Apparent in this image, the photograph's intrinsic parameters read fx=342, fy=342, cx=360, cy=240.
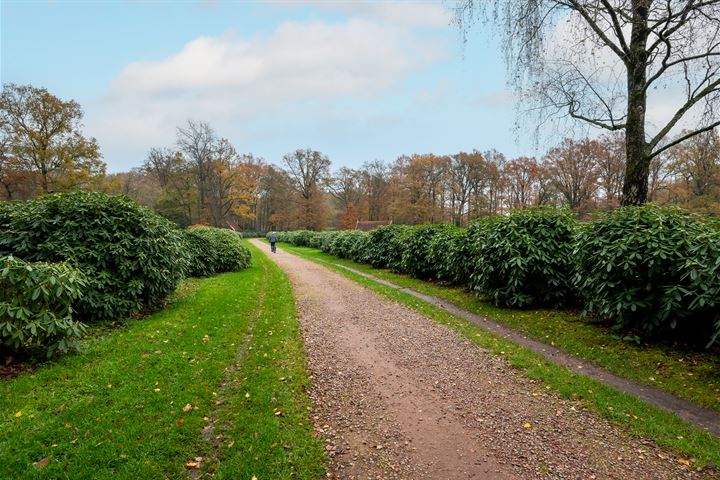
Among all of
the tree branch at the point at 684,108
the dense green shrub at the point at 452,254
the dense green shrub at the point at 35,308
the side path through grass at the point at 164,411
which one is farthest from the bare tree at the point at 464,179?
the dense green shrub at the point at 35,308

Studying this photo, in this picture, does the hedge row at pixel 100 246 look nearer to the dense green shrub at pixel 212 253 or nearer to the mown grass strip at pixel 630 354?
the dense green shrub at pixel 212 253

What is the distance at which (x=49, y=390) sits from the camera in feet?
12.3

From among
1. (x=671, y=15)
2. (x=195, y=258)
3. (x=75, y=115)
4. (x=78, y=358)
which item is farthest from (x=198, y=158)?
(x=671, y=15)

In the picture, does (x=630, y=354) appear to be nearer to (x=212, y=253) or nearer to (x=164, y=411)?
(x=164, y=411)

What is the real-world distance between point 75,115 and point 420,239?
29.0 metres

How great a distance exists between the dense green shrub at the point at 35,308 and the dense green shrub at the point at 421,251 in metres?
9.60

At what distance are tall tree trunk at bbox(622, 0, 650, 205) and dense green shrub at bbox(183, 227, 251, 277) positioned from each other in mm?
12773

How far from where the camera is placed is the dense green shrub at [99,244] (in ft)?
20.1

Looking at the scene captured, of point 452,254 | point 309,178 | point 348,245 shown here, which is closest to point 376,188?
point 309,178

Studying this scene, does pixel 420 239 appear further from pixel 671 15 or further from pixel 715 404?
pixel 715 404

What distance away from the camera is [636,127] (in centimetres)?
684

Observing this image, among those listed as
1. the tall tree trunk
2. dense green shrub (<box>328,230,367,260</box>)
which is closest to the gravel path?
the tall tree trunk

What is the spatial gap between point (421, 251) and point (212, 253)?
8.24m

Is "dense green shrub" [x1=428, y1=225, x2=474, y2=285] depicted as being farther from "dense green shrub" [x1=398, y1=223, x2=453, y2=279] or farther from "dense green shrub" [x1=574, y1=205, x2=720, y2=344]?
"dense green shrub" [x1=574, y1=205, x2=720, y2=344]
